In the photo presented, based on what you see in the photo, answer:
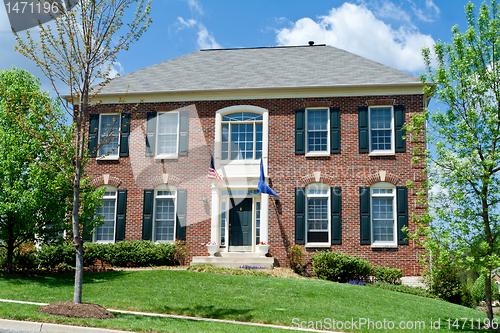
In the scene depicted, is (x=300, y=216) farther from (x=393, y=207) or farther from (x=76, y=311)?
(x=76, y=311)

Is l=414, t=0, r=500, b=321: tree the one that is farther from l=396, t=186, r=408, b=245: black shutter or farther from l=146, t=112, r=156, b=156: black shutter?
l=146, t=112, r=156, b=156: black shutter

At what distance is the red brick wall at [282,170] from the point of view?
17.4 meters

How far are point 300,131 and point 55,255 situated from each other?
1063cm

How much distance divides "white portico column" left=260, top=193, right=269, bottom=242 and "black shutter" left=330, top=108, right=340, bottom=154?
3.26m

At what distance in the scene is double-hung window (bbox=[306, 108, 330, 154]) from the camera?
18.2m

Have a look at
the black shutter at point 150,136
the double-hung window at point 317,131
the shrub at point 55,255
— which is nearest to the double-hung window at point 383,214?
the double-hung window at point 317,131

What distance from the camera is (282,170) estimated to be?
1808 centimetres

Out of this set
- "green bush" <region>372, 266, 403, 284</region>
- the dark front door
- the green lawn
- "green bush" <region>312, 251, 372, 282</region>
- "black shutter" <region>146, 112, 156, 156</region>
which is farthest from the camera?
"black shutter" <region>146, 112, 156, 156</region>

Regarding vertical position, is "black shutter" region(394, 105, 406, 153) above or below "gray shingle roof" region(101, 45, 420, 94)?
below

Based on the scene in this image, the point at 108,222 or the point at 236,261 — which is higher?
the point at 108,222

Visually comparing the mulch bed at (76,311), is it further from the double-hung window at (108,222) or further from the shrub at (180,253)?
the double-hung window at (108,222)

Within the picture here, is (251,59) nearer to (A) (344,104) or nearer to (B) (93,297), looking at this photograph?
(A) (344,104)

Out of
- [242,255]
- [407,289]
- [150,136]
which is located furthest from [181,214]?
[407,289]

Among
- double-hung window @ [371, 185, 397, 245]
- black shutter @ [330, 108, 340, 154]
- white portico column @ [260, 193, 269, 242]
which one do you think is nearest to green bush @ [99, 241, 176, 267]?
white portico column @ [260, 193, 269, 242]
